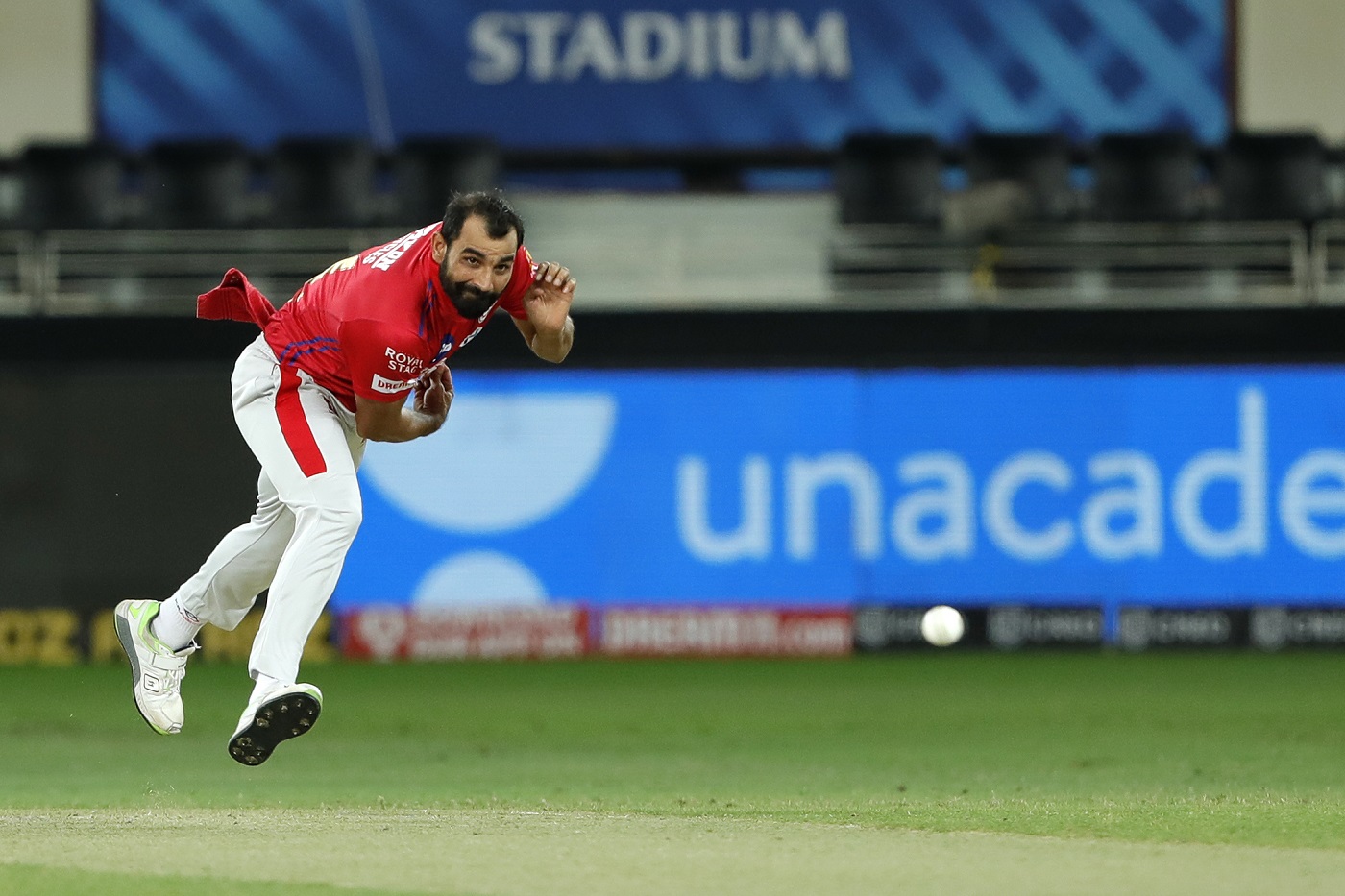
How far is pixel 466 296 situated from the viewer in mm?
6941

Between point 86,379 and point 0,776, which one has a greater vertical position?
point 86,379

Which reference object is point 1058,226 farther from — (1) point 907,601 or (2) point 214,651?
(2) point 214,651

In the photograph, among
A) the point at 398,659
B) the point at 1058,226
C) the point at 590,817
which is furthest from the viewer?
the point at 1058,226

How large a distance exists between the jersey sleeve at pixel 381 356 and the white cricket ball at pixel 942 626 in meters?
10.1

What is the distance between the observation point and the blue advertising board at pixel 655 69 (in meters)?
21.3

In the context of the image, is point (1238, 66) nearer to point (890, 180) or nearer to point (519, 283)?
point (890, 180)

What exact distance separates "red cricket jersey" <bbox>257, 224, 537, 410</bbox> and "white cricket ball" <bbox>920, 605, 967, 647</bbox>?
9.85m

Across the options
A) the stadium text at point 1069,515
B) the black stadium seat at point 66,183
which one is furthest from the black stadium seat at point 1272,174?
the black stadium seat at point 66,183

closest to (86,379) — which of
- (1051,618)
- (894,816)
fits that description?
(1051,618)

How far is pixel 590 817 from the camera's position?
770 centimetres

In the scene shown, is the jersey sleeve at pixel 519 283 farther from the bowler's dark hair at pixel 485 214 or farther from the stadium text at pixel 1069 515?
the stadium text at pixel 1069 515

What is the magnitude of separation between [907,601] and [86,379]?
23.7 ft

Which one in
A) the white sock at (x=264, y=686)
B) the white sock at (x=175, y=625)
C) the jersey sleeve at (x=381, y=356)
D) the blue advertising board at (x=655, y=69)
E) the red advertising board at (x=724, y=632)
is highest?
the blue advertising board at (x=655, y=69)

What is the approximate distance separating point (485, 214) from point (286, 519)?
155 centimetres
